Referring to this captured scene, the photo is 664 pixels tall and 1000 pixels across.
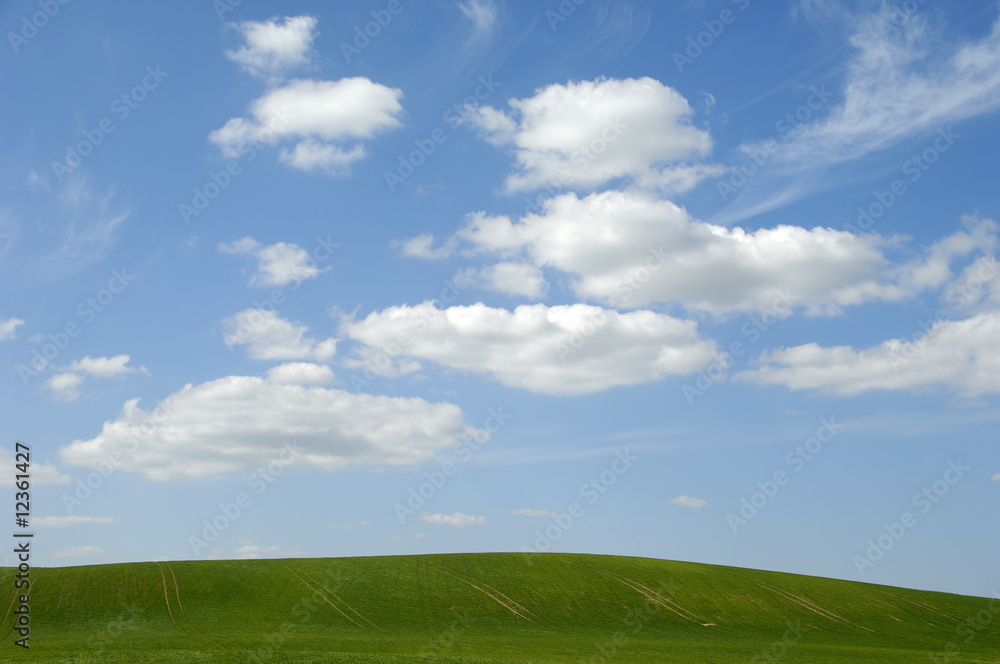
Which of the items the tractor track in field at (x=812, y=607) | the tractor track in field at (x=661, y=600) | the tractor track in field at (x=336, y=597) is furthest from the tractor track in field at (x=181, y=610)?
the tractor track in field at (x=812, y=607)

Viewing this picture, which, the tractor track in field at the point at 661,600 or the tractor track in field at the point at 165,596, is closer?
the tractor track in field at the point at 165,596

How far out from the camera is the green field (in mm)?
48438

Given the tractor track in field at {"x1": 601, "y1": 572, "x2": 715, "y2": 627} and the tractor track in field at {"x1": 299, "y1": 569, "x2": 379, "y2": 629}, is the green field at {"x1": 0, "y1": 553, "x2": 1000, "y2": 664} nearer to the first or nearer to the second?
the tractor track in field at {"x1": 299, "y1": 569, "x2": 379, "y2": 629}

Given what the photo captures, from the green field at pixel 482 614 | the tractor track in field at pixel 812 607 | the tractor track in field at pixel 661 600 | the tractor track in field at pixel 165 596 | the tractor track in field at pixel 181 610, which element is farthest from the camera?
the tractor track in field at pixel 812 607

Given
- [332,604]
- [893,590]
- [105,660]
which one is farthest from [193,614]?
[893,590]

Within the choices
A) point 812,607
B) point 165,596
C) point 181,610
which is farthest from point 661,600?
point 165,596

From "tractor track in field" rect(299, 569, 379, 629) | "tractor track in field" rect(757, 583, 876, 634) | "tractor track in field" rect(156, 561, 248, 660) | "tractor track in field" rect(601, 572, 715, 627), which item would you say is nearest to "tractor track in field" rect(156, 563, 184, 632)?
"tractor track in field" rect(156, 561, 248, 660)

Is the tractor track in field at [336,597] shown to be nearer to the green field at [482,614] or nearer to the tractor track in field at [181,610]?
the green field at [482,614]

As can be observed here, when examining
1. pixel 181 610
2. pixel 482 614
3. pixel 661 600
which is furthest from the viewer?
pixel 661 600

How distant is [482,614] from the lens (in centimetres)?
6806

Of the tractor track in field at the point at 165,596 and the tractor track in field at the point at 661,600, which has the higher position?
the tractor track in field at the point at 661,600

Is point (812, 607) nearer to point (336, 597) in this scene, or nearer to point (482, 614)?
point (482, 614)

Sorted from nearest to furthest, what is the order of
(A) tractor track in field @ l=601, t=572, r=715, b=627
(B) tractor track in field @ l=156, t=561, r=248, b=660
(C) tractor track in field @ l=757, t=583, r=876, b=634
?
(B) tractor track in field @ l=156, t=561, r=248, b=660 → (A) tractor track in field @ l=601, t=572, r=715, b=627 → (C) tractor track in field @ l=757, t=583, r=876, b=634

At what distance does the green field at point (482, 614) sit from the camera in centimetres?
4844
